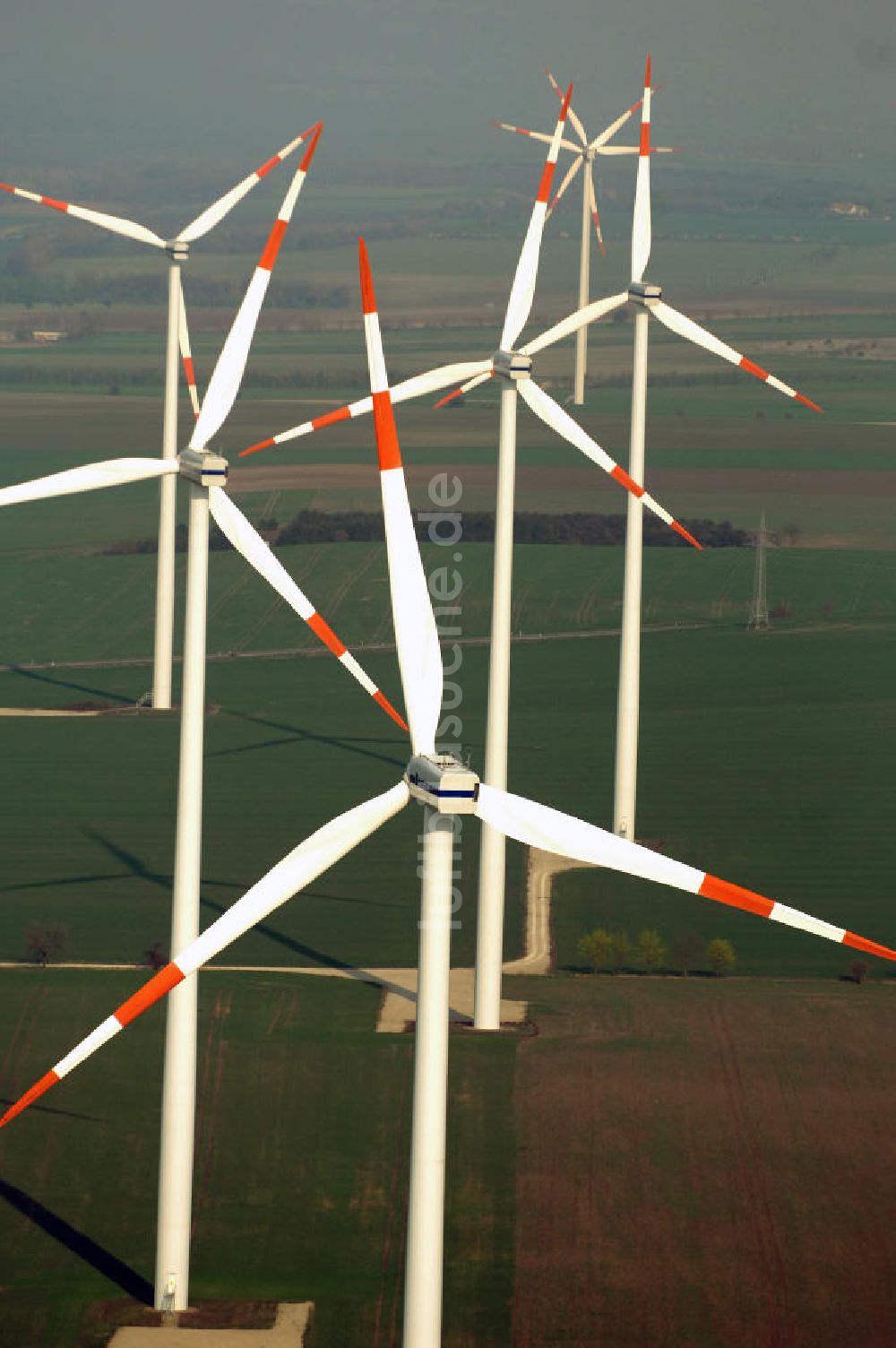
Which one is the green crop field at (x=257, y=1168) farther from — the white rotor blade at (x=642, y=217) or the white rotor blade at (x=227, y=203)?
the white rotor blade at (x=642, y=217)

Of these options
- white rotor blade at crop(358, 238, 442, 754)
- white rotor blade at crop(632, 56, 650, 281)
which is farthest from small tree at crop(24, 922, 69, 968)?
white rotor blade at crop(358, 238, 442, 754)

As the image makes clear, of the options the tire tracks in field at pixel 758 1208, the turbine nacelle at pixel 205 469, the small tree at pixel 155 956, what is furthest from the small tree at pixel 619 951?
the turbine nacelle at pixel 205 469

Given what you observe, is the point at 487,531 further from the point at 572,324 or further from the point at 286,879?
the point at 286,879

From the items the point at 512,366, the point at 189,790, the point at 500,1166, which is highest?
the point at 512,366

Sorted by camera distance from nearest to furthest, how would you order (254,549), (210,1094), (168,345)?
(254,549)
(210,1094)
(168,345)

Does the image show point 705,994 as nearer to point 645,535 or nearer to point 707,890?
point 707,890

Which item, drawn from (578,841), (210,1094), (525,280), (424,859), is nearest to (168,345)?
(525,280)

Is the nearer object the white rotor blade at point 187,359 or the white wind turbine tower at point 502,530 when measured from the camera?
the white wind turbine tower at point 502,530
